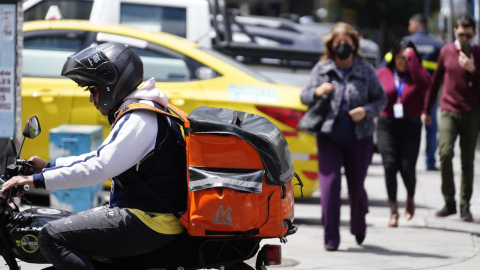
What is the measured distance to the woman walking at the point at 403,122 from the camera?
6789 millimetres

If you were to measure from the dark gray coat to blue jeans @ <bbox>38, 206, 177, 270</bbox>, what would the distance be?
2.89 meters

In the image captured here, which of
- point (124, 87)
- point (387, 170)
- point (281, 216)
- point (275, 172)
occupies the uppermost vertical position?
point (124, 87)

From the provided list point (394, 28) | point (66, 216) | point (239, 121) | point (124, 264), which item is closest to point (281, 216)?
point (239, 121)

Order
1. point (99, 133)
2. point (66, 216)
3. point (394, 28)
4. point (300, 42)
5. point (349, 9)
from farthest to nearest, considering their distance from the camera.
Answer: point (394, 28) → point (349, 9) → point (300, 42) → point (99, 133) → point (66, 216)

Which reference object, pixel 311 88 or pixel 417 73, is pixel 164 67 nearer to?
pixel 311 88

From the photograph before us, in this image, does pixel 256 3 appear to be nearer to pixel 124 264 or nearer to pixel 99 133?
pixel 99 133

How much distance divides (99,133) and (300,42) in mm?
5957

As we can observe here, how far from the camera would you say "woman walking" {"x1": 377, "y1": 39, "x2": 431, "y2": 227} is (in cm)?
679

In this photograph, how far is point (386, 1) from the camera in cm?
3725

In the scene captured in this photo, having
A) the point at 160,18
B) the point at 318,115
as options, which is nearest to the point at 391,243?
the point at 318,115

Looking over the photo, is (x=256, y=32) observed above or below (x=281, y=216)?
above

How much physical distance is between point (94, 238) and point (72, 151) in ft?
10.9

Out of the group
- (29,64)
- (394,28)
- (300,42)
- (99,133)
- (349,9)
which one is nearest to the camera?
(99,133)

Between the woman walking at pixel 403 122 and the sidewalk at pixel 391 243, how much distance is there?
375 millimetres
